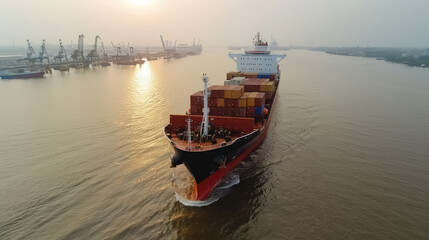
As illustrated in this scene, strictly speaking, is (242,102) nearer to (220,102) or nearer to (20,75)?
(220,102)

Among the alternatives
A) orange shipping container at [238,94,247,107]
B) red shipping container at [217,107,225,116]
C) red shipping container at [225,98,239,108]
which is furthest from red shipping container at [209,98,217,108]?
orange shipping container at [238,94,247,107]

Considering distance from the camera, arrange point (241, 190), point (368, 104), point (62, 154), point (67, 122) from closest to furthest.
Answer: point (241, 190) < point (62, 154) < point (67, 122) < point (368, 104)

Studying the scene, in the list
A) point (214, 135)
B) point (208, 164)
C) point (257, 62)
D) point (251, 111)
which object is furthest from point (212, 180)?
point (257, 62)

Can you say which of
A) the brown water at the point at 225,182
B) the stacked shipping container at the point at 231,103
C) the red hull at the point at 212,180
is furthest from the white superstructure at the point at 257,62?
the red hull at the point at 212,180

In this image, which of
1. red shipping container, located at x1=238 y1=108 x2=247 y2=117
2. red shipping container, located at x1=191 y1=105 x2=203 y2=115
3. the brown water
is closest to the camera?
the brown water

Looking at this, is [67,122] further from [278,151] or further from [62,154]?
[278,151]

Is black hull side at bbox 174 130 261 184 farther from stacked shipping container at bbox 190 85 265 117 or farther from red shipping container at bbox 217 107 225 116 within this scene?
red shipping container at bbox 217 107 225 116

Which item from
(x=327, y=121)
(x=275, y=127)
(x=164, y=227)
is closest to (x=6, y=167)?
(x=164, y=227)

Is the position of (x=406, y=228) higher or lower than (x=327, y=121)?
lower

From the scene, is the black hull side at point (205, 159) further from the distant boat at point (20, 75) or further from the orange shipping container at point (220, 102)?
the distant boat at point (20, 75)
